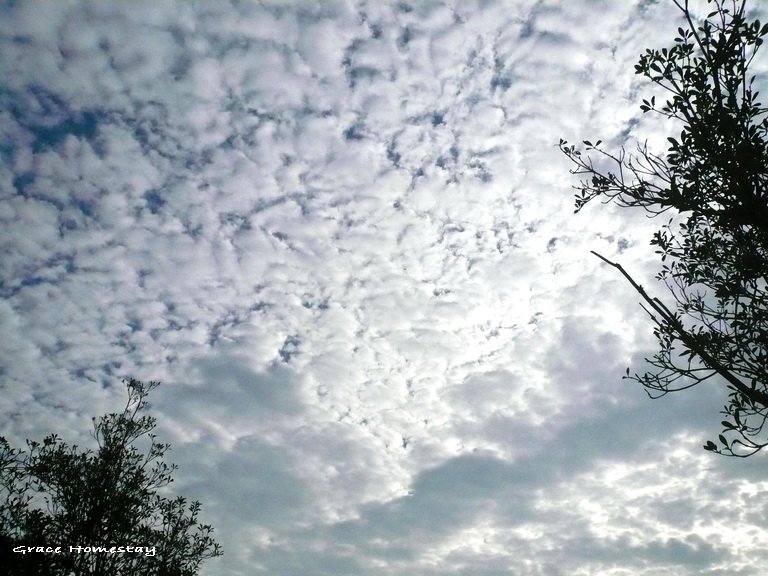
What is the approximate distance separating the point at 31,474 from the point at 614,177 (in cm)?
2642

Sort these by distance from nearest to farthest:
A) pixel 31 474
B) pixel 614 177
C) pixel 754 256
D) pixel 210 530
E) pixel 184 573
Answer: pixel 754 256 < pixel 614 177 < pixel 31 474 < pixel 184 573 < pixel 210 530

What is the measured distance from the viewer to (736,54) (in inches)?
349

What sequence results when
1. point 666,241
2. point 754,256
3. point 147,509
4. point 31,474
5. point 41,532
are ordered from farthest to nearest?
point 147,509
point 31,474
point 41,532
point 666,241
point 754,256

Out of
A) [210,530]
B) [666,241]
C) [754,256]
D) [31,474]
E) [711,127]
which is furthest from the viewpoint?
[210,530]

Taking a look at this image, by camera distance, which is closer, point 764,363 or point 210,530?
point 764,363

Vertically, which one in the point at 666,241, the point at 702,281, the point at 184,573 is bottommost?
the point at 184,573

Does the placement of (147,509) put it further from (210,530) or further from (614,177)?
(614,177)

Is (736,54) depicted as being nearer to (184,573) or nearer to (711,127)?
(711,127)

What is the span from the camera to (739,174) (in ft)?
26.9

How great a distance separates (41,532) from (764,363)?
25621 mm

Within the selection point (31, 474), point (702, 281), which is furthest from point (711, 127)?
point (31, 474)

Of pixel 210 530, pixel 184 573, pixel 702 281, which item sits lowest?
pixel 184 573

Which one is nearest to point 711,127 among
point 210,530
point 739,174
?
point 739,174

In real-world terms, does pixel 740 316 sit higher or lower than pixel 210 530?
higher
